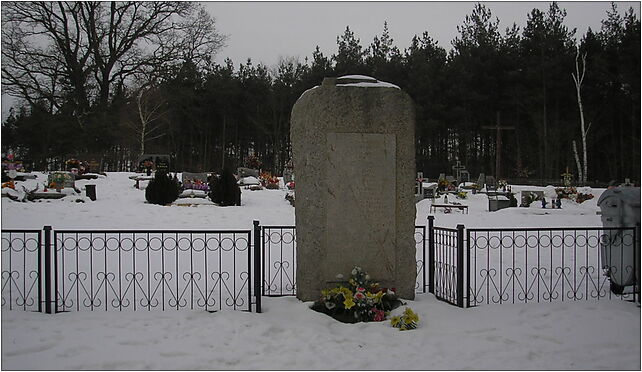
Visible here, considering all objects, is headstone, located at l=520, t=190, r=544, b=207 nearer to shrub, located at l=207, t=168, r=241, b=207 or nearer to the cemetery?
shrub, located at l=207, t=168, r=241, b=207

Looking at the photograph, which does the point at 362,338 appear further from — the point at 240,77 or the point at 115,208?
the point at 240,77

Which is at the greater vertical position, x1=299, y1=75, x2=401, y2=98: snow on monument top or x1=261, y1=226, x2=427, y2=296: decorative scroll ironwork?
x1=299, y1=75, x2=401, y2=98: snow on monument top

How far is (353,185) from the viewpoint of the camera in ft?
20.3

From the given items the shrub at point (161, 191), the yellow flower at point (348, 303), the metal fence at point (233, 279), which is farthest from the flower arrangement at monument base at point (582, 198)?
the yellow flower at point (348, 303)

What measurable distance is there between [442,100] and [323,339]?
33.1 meters

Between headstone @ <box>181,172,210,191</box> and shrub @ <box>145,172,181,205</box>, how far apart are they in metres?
2.16

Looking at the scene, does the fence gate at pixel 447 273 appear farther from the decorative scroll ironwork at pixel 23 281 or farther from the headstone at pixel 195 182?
the headstone at pixel 195 182

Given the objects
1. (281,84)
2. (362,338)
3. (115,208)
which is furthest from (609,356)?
(281,84)

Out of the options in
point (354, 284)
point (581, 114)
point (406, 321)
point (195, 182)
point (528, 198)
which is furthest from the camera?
point (581, 114)

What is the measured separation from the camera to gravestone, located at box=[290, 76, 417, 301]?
241 inches

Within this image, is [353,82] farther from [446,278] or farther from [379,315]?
[446,278]

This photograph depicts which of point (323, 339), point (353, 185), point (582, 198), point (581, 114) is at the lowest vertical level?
point (323, 339)

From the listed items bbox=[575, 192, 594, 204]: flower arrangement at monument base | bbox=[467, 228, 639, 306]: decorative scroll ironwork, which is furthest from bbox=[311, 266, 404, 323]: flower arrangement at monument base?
bbox=[575, 192, 594, 204]: flower arrangement at monument base

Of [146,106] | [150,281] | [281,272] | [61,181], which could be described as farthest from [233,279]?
[146,106]
